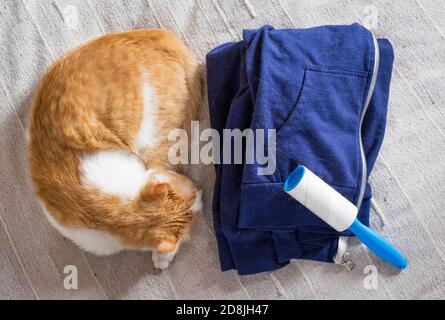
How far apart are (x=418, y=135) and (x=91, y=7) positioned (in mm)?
904

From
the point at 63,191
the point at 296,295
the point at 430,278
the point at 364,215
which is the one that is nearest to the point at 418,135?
the point at 364,215

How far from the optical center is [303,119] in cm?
101

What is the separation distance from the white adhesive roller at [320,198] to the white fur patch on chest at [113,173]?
0.33 metres

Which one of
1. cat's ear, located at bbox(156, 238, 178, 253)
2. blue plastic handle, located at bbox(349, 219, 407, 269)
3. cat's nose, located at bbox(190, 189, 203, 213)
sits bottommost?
blue plastic handle, located at bbox(349, 219, 407, 269)

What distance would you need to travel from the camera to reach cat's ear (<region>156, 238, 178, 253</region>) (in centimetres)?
96

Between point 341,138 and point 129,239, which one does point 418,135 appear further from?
point 129,239

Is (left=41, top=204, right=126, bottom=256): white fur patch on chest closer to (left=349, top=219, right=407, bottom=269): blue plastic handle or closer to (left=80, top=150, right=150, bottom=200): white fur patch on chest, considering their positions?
(left=80, top=150, right=150, bottom=200): white fur patch on chest

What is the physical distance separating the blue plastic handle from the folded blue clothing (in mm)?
49

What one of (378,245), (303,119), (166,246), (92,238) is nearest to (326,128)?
(303,119)

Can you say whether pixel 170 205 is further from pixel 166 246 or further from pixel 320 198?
pixel 320 198

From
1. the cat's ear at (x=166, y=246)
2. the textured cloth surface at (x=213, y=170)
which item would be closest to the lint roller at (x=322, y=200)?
the textured cloth surface at (x=213, y=170)

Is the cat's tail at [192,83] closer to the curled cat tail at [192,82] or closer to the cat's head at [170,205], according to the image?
the curled cat tail at [192,82]

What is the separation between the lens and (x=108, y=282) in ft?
3.85

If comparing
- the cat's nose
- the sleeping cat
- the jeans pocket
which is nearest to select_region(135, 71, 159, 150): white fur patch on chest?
the sleeping cat
